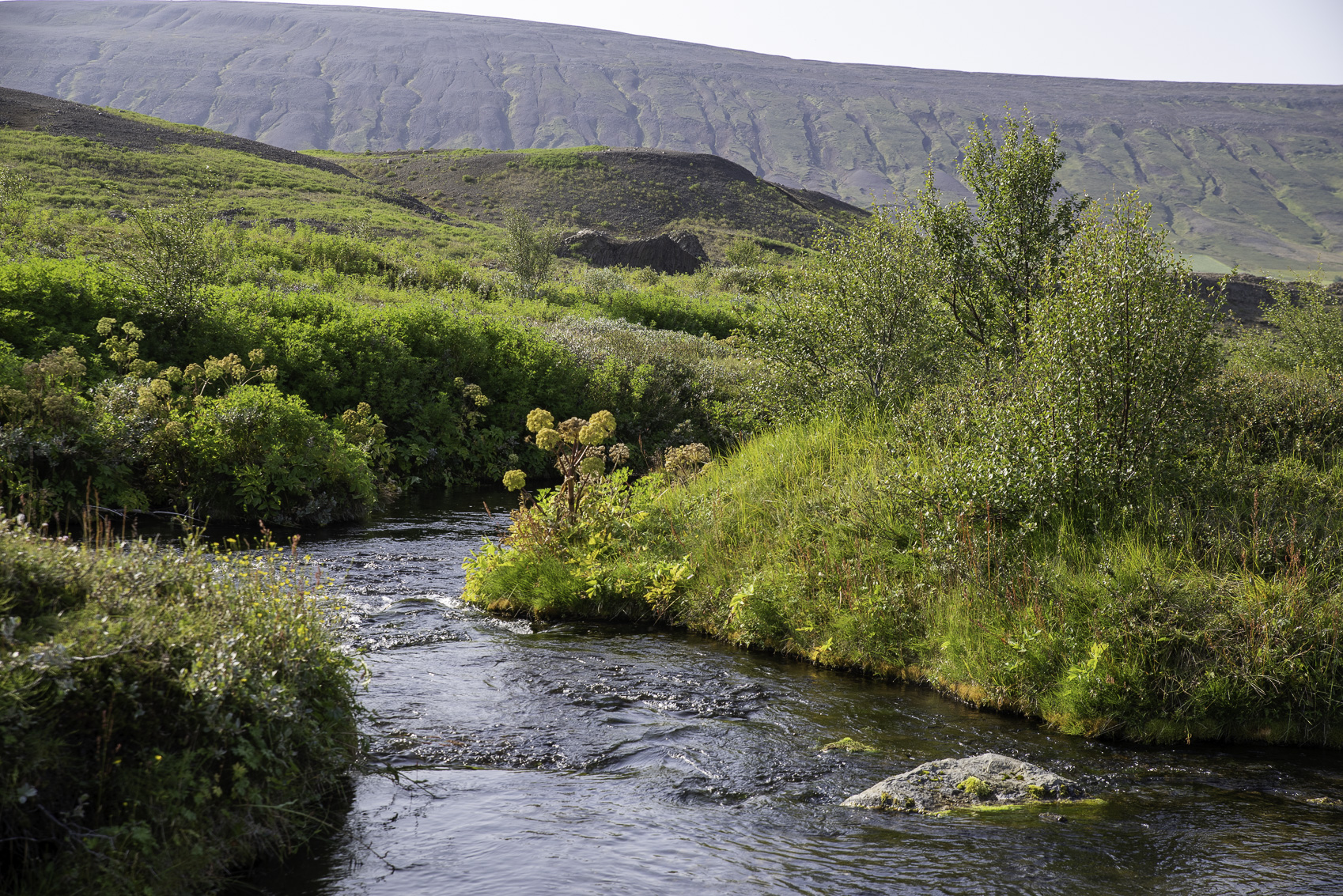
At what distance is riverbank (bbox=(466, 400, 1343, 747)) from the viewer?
7.27 meters

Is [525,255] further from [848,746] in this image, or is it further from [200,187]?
[848,746]

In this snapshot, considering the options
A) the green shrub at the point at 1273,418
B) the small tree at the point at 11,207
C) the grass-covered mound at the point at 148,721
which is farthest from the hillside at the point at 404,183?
the grass-covered mound at the point at 148,721

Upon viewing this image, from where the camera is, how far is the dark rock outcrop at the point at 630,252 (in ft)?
193

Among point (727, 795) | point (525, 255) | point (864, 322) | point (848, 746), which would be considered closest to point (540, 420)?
point (848, 746)

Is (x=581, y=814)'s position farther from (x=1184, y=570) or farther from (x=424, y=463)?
(x=424, y=463)

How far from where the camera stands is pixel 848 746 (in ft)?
Result: 23.3

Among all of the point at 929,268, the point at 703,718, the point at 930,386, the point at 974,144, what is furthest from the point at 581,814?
the point at 974,144

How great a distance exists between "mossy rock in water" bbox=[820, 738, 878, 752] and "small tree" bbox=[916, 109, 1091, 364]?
803 centimetres

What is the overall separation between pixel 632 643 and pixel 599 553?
1.71m

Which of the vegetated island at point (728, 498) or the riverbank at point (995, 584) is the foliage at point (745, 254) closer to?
the vegetated island at point (728, 498)

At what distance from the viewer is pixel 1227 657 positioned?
7.24 m

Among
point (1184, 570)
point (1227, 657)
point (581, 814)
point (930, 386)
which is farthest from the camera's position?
point (930, 386)

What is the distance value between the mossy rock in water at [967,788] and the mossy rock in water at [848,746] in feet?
2.08

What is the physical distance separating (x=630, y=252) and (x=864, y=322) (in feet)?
155
